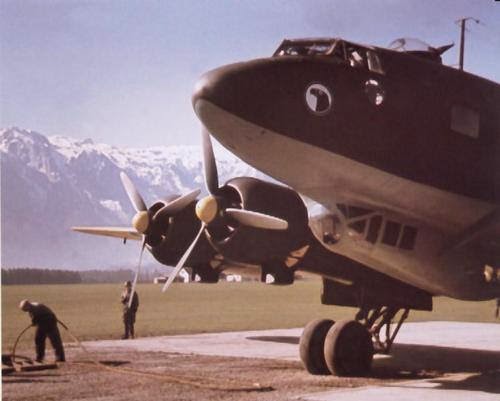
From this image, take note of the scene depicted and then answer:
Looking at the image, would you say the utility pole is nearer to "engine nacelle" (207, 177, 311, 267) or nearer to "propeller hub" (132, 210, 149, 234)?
"engine nacelle" (207, 177, 311, 267)

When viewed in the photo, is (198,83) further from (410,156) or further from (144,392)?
(144,392)

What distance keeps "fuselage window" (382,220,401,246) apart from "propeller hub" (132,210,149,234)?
5594mm

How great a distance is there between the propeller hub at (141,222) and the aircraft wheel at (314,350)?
409cm

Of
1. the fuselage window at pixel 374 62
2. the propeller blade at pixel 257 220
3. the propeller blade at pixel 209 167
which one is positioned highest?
the fuselage window at pixel 374 62

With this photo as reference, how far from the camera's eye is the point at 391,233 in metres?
10.8

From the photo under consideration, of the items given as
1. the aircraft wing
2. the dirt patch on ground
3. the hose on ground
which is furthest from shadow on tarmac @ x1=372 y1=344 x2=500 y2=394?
the aircraft wing

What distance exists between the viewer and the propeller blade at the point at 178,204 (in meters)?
13.9

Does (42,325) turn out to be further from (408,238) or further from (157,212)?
(408,238)

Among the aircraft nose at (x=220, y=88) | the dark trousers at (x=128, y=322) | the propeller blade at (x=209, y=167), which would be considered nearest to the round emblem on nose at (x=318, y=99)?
the aircraft nose at (x=220, y=88)

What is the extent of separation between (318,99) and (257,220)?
311 cm

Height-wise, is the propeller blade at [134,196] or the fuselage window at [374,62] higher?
the fuselage window at [374,62]

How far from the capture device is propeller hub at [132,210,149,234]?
46.6 ft

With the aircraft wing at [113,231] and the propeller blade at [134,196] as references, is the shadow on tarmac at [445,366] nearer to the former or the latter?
the propeller blade at [134,196]

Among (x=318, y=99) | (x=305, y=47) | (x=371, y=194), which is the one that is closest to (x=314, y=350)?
(x=371, y=194)
